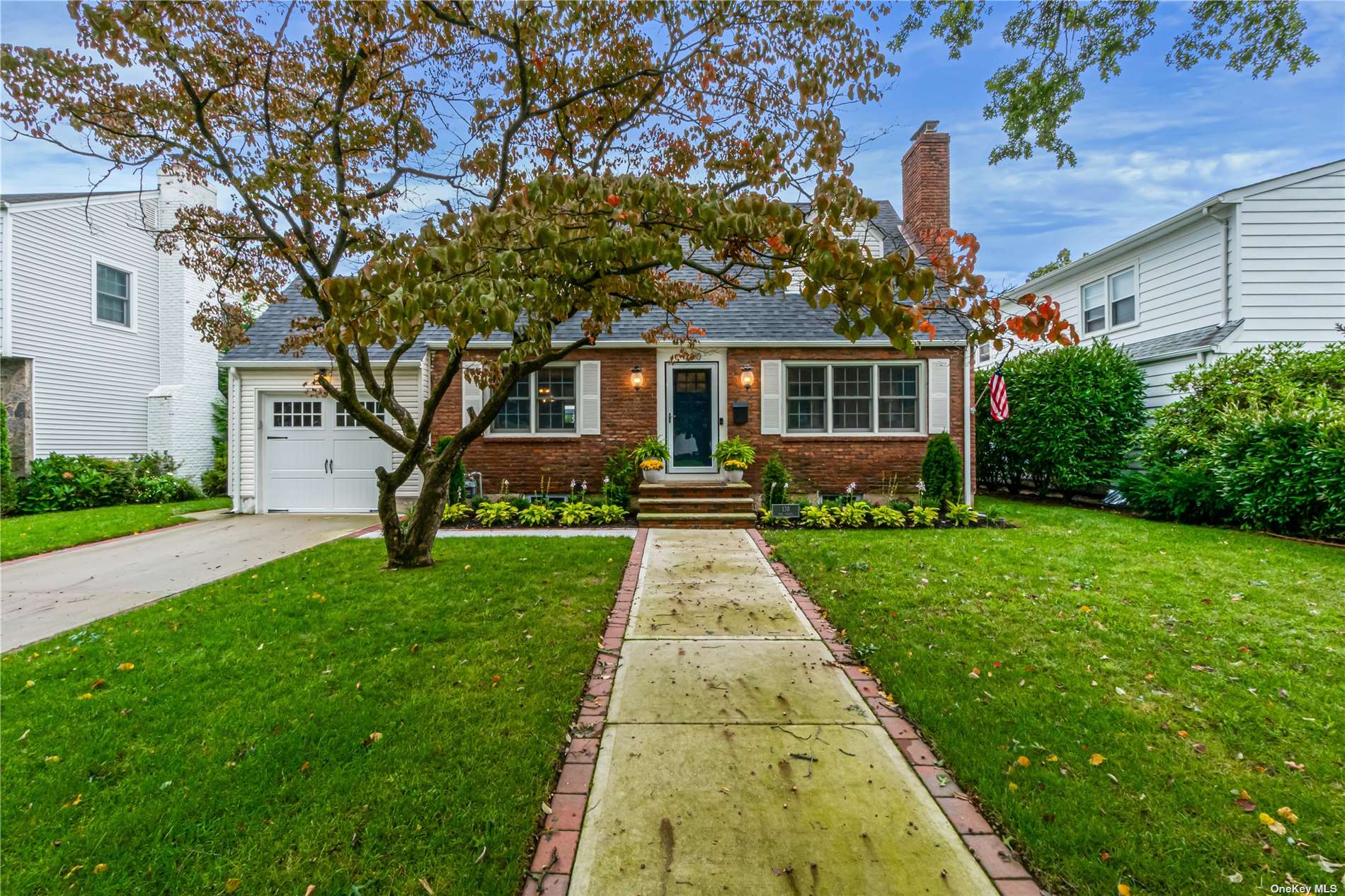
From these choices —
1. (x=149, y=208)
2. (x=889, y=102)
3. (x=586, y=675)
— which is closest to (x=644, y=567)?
(x=586, y=675)

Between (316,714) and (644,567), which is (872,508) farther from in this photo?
(316,714)

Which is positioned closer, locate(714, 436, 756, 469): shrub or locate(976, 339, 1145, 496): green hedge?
locate(714, 436, 756, 469): shrub

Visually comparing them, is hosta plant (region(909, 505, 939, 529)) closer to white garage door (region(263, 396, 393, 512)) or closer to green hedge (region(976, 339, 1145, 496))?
green hedge (region(976, 339, 1145, 496))

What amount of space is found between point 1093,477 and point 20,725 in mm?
13916

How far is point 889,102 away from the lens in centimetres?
473

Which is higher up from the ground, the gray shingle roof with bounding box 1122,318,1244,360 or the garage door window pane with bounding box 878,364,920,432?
the gray shingle roof with bounding box 1122,318,1244,360

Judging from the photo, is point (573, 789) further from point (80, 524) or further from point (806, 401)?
point (80, 524)

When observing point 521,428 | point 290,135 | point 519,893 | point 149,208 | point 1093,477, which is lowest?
point 519,893

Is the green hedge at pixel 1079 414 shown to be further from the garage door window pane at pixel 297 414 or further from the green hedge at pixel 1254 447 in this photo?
the garage door window pane at pixel 297 414

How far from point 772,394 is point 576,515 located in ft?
14.0

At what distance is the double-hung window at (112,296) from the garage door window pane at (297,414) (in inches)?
234

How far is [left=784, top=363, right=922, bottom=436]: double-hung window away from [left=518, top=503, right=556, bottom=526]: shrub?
4633 millimetres

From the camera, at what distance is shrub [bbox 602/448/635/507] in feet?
30.2

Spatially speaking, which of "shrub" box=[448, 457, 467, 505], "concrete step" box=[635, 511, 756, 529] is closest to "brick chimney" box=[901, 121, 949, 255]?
"concrete step" box=[635, 511, 756, 529]
